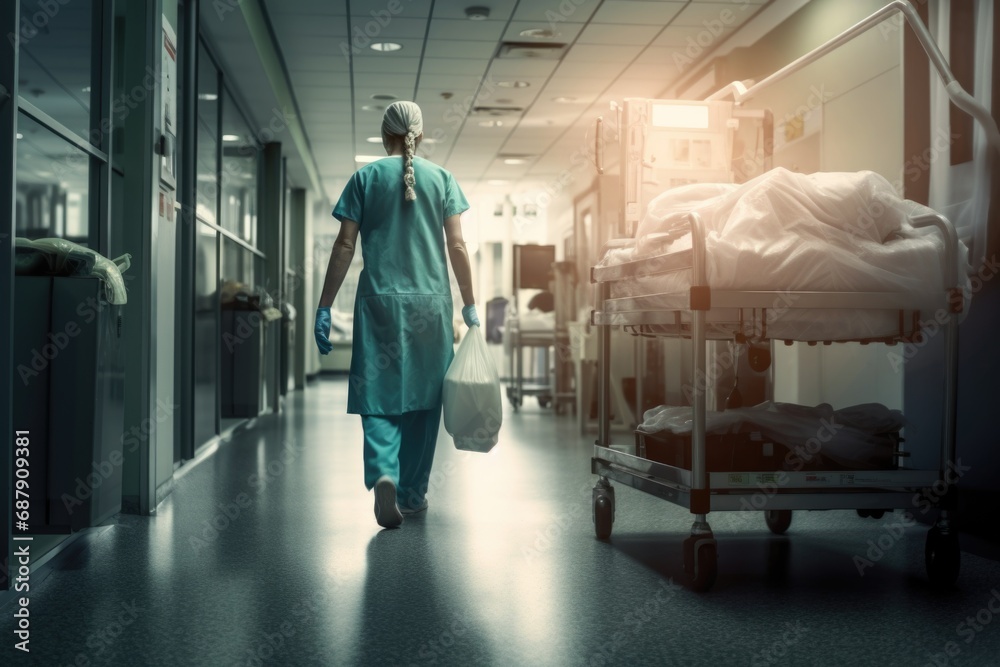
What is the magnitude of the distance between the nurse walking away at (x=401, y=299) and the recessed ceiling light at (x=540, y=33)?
3375mm

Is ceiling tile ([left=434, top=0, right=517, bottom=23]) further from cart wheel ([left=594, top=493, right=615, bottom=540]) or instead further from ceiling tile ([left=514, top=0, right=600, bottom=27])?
cart wheel ([left=594, top=493, right=615, bottom=540])

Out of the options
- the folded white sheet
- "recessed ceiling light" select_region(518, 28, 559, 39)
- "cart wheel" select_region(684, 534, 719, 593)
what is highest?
"recessed ceiling light" select_region(518, 28, 559, 39)

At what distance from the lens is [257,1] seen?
598 centimetres

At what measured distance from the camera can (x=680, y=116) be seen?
3.89 meters

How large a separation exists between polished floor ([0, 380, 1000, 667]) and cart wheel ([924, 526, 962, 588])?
0.21 ft

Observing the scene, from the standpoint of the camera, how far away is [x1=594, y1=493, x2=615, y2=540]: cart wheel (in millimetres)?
3033

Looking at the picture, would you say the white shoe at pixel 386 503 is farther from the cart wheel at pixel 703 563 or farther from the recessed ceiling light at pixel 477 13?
the recessed ceiling light at pixel 477 13

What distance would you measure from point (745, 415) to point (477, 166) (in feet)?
32.1

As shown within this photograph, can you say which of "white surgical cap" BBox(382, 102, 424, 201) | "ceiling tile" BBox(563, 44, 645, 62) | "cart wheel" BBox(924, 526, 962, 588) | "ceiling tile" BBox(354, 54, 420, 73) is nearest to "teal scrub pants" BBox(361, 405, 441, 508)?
"white surgical cap" BBox(382, 102, 424, 201)

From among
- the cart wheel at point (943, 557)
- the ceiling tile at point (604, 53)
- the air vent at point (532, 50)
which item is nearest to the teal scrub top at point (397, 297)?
the cart wheel at point (943, 557)

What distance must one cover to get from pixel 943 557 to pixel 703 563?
639 mm

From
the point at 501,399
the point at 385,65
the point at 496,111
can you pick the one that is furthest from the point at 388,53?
the point at 501,399

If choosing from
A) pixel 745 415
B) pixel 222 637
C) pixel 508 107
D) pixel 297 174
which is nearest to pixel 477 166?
pixel 297 174

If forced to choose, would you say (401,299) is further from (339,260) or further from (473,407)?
(473,407)
